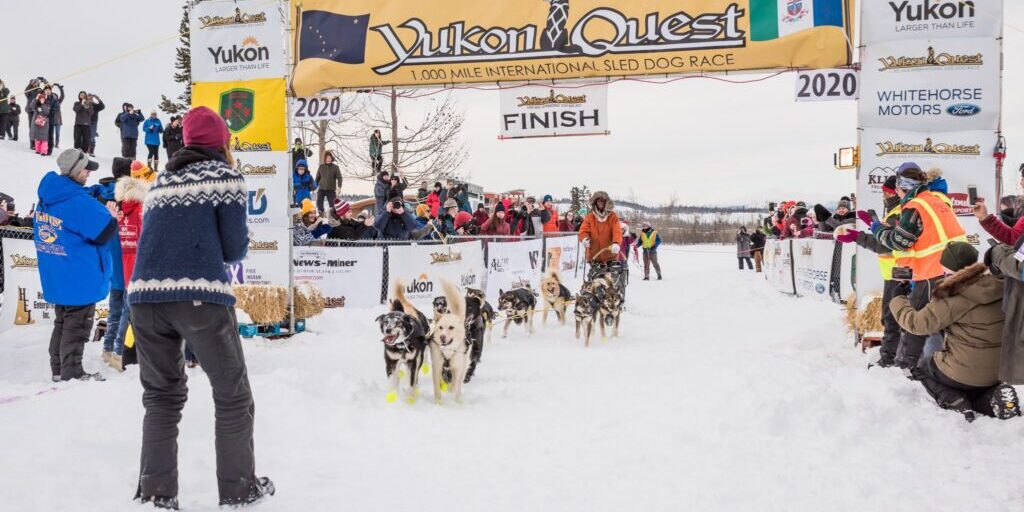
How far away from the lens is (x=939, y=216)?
5.23 metres

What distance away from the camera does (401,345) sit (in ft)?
16.4

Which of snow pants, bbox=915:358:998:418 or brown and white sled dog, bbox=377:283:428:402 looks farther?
brown and white sled dog, bbox=377:283:428:402

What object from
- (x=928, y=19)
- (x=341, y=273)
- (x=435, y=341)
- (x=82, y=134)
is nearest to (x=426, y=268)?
(x=341, y=273)

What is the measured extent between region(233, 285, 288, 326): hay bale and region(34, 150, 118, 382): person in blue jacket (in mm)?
2437

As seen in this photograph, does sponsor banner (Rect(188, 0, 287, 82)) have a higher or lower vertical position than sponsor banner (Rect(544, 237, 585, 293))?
higher

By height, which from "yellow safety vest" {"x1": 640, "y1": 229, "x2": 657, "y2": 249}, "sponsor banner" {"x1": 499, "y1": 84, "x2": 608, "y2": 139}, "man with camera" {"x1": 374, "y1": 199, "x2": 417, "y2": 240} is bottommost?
"yellow safety vest" {"x1": 640, "y1": 229, "x2": 657, "y2": 249}

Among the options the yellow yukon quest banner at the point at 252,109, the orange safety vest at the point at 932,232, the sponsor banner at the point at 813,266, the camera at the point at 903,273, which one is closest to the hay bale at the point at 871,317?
the camera at the point at 903,273

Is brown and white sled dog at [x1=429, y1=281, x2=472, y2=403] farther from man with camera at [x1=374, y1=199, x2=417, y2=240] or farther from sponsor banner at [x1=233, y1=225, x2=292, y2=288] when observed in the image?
man with camera at [x1=374, y1=199, x2=417, y2=240]

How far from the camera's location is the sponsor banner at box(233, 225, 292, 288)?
25.5ft

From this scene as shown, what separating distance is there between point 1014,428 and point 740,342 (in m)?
4.05

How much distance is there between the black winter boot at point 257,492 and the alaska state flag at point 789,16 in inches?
270

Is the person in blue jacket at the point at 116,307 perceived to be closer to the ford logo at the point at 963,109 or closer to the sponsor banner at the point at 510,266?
the sponsor banner at the point at 510,266

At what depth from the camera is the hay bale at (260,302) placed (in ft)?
25.1

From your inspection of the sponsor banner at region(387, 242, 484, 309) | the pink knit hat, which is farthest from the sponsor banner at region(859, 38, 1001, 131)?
the pink knit hat
